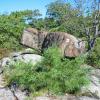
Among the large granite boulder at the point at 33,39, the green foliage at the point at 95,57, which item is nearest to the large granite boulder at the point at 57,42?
the large granite boulder at the point at 33,39

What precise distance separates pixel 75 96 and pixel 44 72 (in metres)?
1.49

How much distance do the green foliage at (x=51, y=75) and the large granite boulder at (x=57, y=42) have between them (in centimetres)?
228

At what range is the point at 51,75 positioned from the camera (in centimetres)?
1262

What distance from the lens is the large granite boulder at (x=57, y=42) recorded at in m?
15.9

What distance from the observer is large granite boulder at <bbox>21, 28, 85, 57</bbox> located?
52.2 ft

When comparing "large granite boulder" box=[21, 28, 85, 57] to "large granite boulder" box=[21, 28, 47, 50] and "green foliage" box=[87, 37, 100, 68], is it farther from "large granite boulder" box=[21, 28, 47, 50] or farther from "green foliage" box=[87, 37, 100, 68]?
"green foliage" box=[87, 37, 100, 68]

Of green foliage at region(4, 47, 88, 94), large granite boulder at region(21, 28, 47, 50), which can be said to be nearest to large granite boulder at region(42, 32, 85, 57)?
large granite boulder at region(21, 28, 47, 50)

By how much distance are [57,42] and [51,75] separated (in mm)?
3746

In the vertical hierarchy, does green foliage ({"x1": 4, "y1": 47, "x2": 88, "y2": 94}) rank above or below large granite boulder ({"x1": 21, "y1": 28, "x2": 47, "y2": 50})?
below

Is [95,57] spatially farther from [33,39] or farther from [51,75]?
[51,75]

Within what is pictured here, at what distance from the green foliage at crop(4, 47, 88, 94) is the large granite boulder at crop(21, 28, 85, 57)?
2.28 m

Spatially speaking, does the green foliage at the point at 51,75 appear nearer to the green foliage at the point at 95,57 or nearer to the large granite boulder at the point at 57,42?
the large granite boulder at the point at 57,42

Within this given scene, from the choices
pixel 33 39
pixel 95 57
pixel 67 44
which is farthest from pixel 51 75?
pixel 33 39

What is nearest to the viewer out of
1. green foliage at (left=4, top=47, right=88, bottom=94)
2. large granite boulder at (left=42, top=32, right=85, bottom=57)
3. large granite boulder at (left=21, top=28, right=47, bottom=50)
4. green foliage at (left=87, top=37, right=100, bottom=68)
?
green foliage at (left=4, top=47, right=88, bottom=94)
